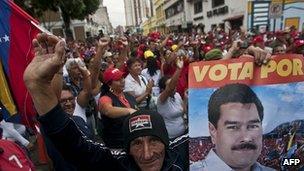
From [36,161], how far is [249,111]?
5063 mm

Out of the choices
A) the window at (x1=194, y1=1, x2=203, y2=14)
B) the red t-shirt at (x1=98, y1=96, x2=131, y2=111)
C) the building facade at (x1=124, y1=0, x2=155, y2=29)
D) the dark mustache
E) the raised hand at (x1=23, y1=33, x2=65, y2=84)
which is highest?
the raised hand at (x1=23, y1=33, x2=65, y2=84)

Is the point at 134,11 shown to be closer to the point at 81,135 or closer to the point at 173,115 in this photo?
the point at 173,115

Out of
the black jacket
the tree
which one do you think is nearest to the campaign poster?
the black jacket

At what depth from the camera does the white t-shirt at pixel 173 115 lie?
515 centimetres

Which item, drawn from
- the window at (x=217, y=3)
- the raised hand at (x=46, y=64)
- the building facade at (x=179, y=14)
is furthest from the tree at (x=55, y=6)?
the building facade at (x=179, y=14)

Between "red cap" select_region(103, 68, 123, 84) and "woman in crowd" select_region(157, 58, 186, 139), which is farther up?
"red cap" select_region(103, 68, 123, 84)

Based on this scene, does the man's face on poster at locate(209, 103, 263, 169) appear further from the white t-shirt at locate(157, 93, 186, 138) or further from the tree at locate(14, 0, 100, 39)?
the tree at locate(14, 0, 100, 39)

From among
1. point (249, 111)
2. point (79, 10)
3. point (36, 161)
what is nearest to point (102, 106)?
point (249, 111)

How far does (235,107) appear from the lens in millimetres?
2477

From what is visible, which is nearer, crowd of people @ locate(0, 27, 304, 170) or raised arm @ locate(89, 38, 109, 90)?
crowd of people @ locate(0, 27, 304, 170)

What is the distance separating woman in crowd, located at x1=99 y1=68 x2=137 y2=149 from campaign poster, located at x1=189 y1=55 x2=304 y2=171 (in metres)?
1.60

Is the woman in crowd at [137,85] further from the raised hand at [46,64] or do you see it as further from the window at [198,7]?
the window at [198,7]

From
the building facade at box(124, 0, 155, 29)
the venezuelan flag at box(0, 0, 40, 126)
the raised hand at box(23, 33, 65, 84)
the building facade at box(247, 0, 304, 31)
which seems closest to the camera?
the raised hand at box(23, 33, 65, 84)

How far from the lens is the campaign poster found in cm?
247
